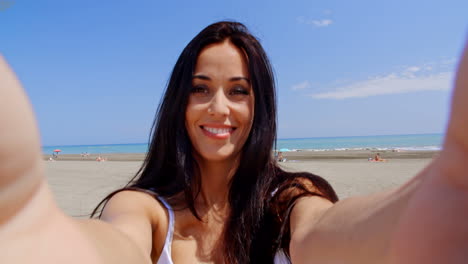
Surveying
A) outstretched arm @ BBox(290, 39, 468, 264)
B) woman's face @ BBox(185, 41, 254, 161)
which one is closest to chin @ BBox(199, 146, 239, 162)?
Answer: woman's face @ BBox(185, 41, 254, 161)

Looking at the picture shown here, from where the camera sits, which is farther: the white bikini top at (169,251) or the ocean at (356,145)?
the ocean at (356,145)

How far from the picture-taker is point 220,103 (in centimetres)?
187

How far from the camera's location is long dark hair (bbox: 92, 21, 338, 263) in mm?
1786

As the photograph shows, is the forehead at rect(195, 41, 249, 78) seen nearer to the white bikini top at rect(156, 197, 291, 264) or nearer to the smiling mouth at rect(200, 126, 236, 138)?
the smiling mouth at rect(200, 126, 236, 138)

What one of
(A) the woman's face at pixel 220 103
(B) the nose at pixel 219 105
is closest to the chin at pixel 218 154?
(A) the woman's face at pixel 220 103

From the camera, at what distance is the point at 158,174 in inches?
79.4

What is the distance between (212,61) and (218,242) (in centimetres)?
106

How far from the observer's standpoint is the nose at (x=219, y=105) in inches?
73.3

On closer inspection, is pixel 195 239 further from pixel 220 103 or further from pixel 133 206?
pixel 220 103

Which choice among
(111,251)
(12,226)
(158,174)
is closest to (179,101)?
(158,174)

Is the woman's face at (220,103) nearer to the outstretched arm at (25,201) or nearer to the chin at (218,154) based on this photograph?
the chin at (218,154)

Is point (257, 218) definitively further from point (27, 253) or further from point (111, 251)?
point (27, 253)

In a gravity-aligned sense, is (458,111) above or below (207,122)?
above

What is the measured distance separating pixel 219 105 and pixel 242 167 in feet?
1.32
